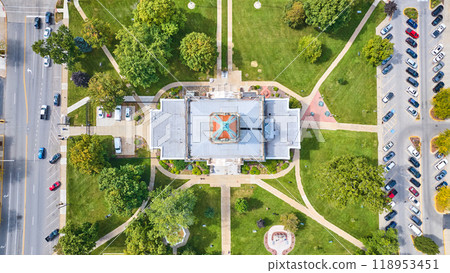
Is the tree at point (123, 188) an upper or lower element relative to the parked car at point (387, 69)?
lower

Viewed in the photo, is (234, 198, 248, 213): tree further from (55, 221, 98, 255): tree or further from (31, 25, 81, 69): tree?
(31, 25, 81, 69): tree

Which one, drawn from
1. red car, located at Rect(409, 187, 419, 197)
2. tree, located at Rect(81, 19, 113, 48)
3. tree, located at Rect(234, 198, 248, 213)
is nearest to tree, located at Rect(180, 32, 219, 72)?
tree, located at Rect(81, 19, 113, 48)

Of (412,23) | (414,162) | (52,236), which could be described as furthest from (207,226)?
(412,23)

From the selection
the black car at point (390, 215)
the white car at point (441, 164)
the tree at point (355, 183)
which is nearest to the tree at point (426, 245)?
the black car at point (390, 215)

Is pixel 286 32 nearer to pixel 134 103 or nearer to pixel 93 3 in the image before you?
pixel 134 103

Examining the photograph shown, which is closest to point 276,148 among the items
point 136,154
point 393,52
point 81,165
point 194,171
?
point 194,171

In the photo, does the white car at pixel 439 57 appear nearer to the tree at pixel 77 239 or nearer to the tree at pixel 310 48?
the tree at pixel 310 48
